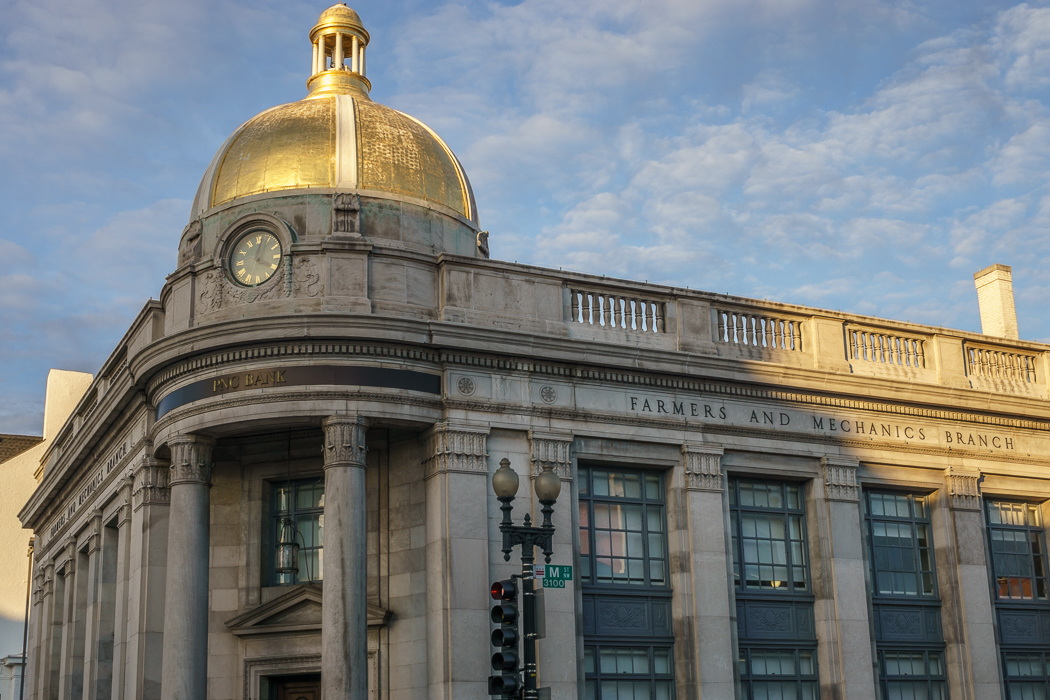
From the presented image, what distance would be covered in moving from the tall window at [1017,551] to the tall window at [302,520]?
15.2 meters

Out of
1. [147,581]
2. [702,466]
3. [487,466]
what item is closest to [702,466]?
[702,466]

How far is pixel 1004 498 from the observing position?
97.7 ft

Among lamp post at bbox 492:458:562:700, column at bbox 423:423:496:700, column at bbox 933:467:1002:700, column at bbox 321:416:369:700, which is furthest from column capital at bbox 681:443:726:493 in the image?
lamp post at bbox 492:458:562:700

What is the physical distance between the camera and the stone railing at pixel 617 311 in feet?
84.9

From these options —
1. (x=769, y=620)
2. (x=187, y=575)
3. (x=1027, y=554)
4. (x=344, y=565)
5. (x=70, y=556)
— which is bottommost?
(x=769, y=620)

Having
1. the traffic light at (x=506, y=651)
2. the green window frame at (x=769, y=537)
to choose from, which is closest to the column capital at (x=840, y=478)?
the green window frame at (x=769, y=537)

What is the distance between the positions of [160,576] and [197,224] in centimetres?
720

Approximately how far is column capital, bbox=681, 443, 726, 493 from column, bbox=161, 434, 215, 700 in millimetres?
9289

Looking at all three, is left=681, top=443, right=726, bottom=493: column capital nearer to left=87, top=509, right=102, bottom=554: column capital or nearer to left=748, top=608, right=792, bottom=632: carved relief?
left=748, top=608, right=792, bottom=632: carved relief

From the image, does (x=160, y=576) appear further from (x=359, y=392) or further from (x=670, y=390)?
(x=670, y=390)

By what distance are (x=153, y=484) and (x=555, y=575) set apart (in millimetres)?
10380

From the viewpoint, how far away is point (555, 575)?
64.4ft

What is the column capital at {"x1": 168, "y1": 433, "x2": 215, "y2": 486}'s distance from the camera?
936 inches

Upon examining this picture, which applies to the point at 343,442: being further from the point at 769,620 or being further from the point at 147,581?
the point at 769,620
